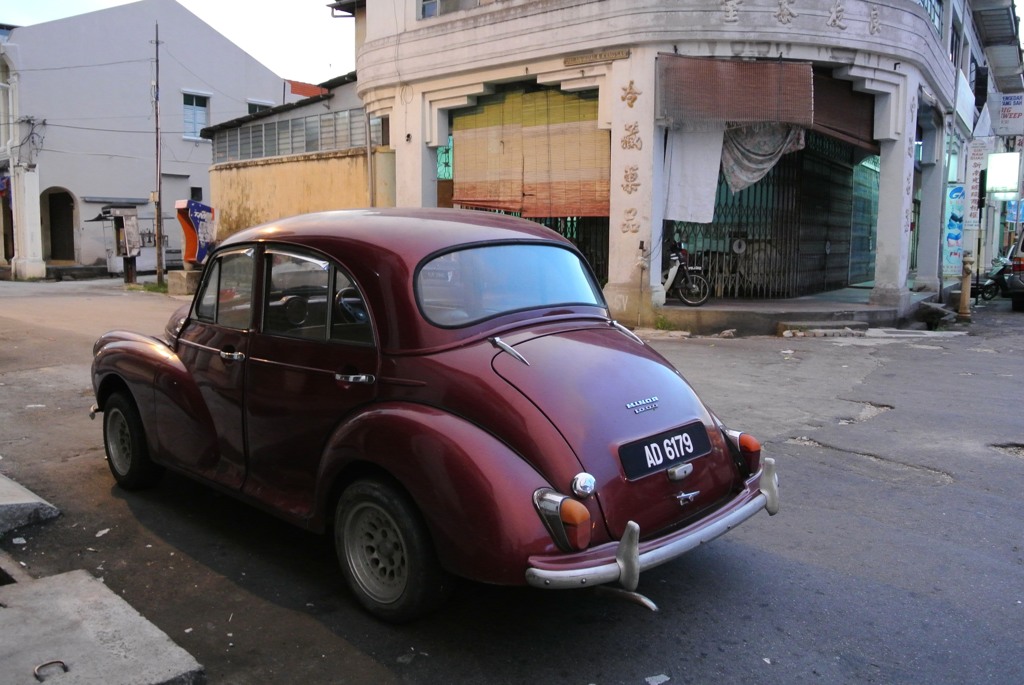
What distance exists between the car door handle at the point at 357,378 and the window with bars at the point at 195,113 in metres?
32.9

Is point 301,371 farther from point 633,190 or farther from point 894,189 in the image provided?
point 894,189

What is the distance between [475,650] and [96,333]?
11.6m

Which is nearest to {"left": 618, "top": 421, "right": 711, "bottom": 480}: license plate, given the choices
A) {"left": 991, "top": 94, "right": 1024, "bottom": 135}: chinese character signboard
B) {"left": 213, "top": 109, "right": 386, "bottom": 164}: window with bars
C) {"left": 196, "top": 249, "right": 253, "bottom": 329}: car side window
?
{"left": 196, "top": 249, "right": 253, "bottom": 329}: car side window

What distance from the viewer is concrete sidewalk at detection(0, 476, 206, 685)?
3.12m

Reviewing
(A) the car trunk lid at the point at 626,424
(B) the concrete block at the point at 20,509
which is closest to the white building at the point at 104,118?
(B) the concrete block at the point at 20,509

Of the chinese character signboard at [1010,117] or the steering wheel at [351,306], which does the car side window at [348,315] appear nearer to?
the steering wheel at [351,306]

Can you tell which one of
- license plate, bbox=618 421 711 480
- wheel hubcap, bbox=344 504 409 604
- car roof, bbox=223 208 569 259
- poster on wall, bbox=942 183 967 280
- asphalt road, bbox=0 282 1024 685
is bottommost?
asphalt road, bbox=0 282 1024 685

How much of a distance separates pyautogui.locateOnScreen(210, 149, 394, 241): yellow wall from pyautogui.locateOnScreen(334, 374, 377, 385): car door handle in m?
13.7

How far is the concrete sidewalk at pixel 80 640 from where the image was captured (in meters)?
3.12

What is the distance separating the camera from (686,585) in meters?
4.20

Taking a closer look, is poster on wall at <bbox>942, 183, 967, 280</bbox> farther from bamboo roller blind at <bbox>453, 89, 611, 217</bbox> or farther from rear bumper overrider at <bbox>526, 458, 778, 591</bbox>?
rear bumper overrider at <bbox>526, 458, 778, 591</bbox>

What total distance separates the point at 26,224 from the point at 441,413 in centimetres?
3149

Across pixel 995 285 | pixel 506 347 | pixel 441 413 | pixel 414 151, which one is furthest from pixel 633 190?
pixel 995 285

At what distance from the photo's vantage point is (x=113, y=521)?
507cm
